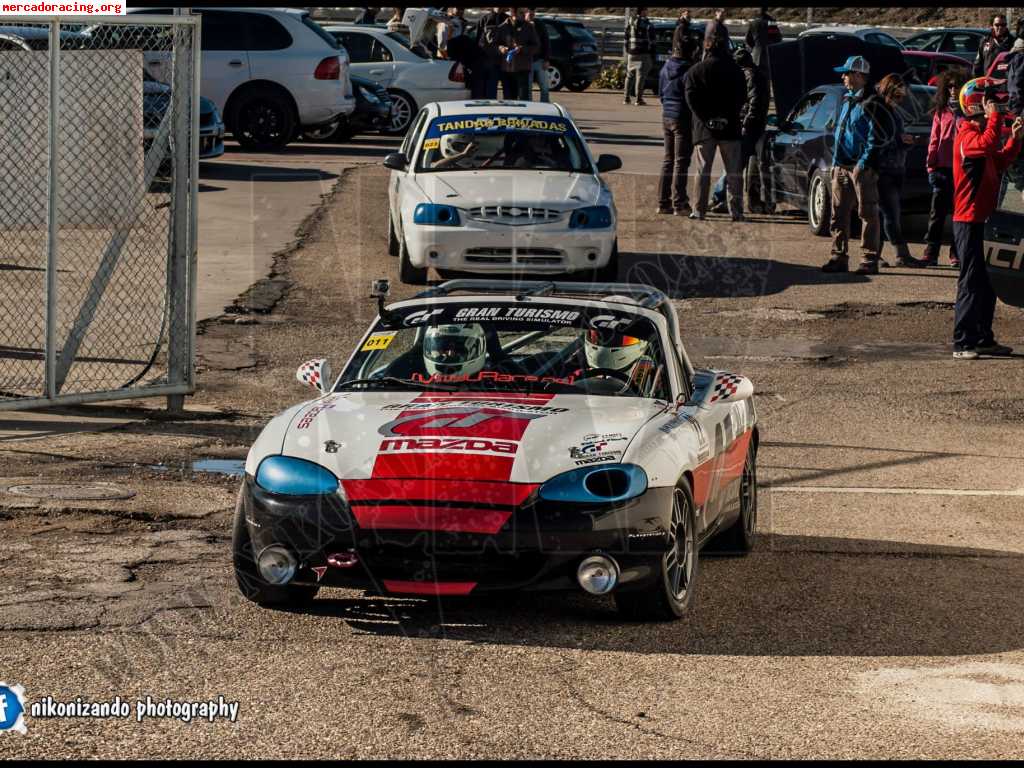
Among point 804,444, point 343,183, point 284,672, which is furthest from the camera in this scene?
point 343,183

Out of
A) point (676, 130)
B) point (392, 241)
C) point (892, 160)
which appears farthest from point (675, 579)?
point (676, 130)

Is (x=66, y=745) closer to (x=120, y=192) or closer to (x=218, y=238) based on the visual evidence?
(x=120, y=192)

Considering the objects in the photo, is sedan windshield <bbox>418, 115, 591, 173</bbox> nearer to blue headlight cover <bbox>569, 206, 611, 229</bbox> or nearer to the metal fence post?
blue headlight cover <bbox>569, 206, 611, 229</bbox>

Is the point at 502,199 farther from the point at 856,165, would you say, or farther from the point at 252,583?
the point at 252,583

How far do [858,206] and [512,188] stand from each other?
338 centimetres

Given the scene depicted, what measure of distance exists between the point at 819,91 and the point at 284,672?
15095mm

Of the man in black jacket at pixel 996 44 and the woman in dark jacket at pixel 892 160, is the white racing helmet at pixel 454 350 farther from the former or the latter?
the man in black jacket at pixel 996 44

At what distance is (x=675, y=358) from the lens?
7.49m

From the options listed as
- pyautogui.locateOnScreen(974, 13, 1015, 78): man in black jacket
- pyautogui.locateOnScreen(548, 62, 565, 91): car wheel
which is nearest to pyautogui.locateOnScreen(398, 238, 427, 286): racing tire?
pyautogui.locateOnScreen(974, 13, 1015, 78): man in black jacket

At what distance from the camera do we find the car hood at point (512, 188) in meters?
15.0

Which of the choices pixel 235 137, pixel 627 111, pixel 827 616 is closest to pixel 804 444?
pixel 827 616

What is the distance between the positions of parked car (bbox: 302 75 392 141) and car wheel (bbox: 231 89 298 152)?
1.31m

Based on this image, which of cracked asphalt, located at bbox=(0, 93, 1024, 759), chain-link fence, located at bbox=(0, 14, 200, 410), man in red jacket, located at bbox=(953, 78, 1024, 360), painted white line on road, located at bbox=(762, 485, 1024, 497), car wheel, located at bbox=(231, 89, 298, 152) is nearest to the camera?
cracked asphalt, located at bbox=(0, 93, 1024, 759)

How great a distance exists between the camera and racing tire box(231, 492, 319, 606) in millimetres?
6383
